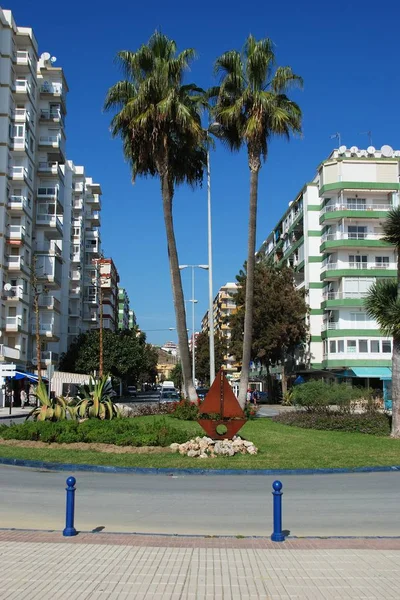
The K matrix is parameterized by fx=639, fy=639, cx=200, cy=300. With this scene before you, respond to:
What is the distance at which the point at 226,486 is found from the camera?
1315cm

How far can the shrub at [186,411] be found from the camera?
2791cm

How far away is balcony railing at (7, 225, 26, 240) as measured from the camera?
5462cm

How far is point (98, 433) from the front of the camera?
1853cm

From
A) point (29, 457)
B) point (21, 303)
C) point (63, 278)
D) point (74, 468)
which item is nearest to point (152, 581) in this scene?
point (74, 468)

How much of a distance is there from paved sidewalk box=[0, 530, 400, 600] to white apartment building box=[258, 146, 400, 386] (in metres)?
51.4

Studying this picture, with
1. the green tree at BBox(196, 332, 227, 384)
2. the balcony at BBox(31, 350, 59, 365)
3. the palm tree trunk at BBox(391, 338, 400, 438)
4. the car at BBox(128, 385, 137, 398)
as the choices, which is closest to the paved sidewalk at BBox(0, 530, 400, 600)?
the palm tree trunk at BBox(391, 338, 400, 438)

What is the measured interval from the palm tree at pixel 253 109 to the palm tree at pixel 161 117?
5.58 feet

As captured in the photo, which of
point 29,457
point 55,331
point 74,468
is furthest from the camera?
point 55,331

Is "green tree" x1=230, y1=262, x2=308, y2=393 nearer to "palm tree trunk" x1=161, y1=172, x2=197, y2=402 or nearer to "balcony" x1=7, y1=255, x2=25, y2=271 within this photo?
"balcony" x1=7, y1=255, x2=25, y2=271

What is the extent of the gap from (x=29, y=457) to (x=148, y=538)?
30.5 ft

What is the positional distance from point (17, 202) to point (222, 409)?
42352 mm

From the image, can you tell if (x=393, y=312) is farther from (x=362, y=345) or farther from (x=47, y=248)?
(x=47, y=248)

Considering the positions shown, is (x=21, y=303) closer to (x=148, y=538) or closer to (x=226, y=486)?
(x=226, y=486)

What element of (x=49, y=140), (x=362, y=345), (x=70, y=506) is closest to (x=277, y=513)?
(x=70, y=506)
